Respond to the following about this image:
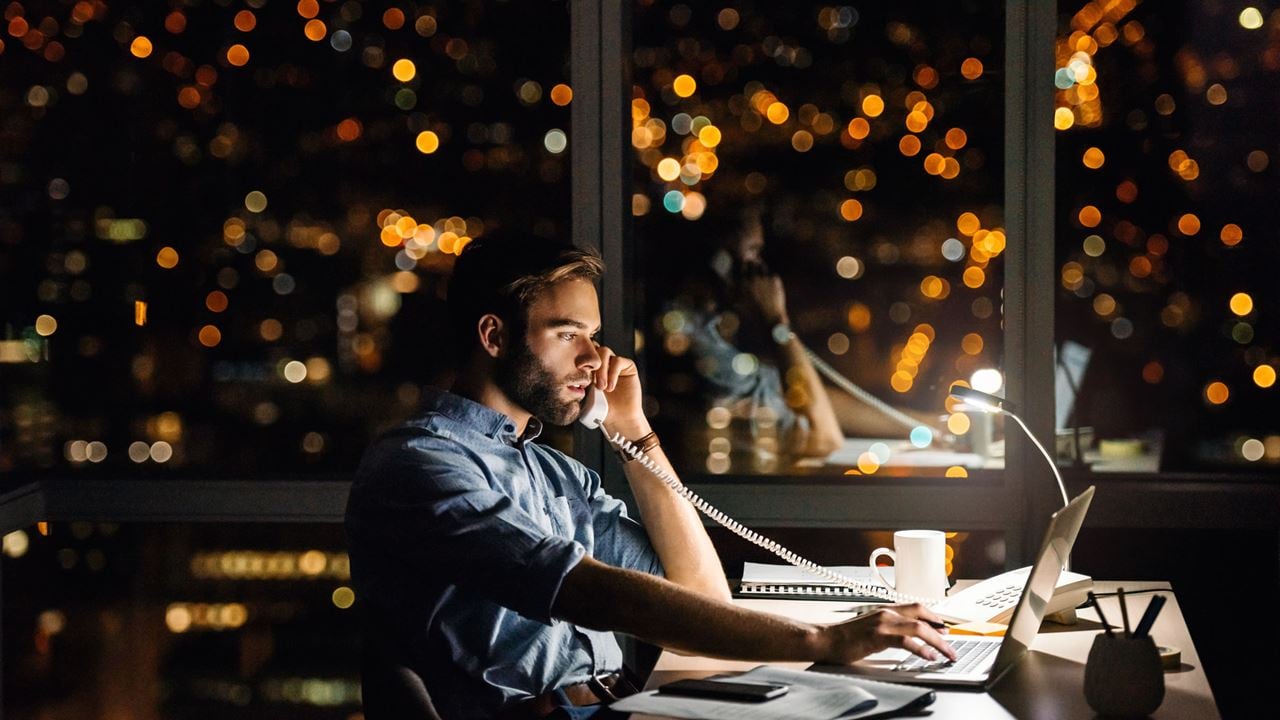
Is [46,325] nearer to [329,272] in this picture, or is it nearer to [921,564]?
[329,272]

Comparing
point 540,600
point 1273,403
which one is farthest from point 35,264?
point 1273,403

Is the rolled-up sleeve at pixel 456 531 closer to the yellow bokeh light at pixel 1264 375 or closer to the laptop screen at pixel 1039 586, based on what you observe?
the laptop screen at pixel 1039 586

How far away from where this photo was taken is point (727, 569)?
9.39ft

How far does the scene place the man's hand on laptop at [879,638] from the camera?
5.06 feet

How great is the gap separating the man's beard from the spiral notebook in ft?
1.63

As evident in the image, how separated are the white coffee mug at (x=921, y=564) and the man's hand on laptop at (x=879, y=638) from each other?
0.47 metres

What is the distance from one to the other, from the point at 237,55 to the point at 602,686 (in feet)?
6.80

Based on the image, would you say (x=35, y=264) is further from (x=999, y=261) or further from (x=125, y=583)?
(x=999, y=261)

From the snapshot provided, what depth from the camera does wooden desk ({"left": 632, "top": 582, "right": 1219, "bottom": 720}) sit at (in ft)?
4.74

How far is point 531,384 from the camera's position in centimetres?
197

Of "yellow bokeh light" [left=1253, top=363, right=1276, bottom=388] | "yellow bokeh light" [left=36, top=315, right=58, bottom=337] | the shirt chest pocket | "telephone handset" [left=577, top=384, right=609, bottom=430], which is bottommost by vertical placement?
the shirt chest pocket

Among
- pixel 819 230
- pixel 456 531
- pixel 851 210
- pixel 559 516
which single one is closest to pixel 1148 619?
pixel 456 531

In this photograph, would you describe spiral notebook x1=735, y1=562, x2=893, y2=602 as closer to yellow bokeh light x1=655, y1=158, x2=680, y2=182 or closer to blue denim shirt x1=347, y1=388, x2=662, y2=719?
blue denim shirt x1=347, y1=388, x2=662, y2=719

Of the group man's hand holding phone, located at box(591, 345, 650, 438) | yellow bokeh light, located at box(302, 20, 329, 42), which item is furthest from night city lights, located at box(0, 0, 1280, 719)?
man's hand holding phone, located at box(591, 345, 650, 438)
